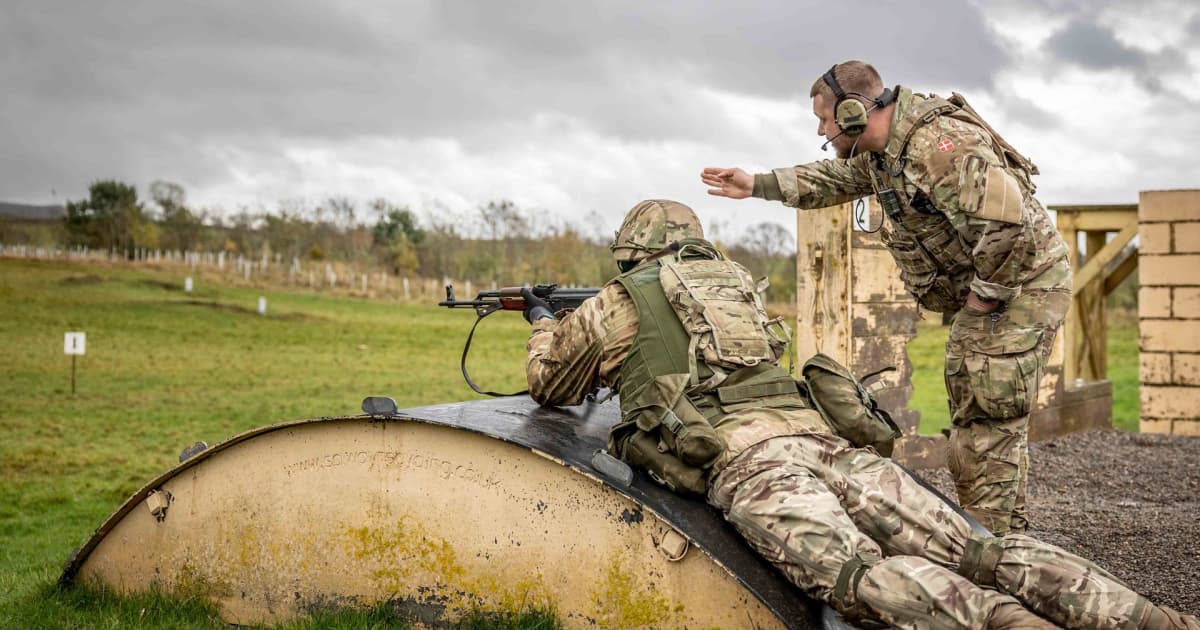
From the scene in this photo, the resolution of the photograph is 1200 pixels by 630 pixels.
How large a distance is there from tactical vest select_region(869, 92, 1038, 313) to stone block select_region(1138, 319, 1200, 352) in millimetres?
7869

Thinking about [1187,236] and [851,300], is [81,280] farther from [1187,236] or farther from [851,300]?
[1187,236]

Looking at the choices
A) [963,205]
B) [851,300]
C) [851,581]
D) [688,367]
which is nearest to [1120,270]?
[851,300]

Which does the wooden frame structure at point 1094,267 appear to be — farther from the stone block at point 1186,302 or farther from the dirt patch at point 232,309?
the dirt patch at point 232,309

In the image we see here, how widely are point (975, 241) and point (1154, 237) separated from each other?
824cm

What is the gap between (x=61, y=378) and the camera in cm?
2020

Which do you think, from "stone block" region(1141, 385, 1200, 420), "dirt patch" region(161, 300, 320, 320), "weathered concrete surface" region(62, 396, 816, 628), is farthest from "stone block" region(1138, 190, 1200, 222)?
"dirt patch" region(161, 300, 320, 320)

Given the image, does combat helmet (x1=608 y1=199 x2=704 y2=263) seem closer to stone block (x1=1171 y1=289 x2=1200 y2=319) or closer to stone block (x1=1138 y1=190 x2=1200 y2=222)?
stone block (x1=1138 y1=190 x2=1200 y2=222)

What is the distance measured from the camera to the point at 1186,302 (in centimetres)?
1141

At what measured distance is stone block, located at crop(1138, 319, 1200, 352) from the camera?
11.4 metres

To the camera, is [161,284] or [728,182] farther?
[161,284]

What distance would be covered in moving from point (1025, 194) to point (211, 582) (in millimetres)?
4085

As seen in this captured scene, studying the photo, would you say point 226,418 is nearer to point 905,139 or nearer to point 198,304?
point 905,139

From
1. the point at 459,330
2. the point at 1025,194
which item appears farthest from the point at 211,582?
the point at 459,330

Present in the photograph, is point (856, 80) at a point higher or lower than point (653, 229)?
higher
